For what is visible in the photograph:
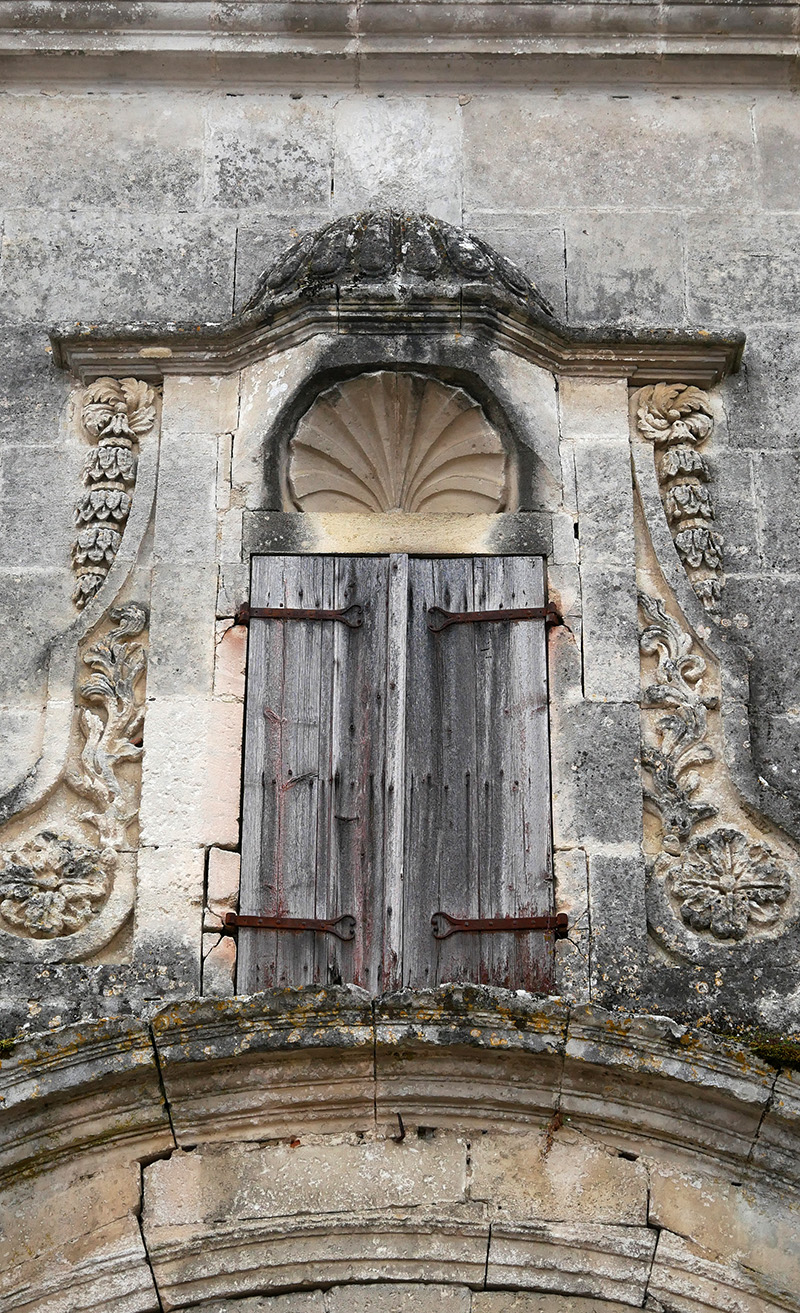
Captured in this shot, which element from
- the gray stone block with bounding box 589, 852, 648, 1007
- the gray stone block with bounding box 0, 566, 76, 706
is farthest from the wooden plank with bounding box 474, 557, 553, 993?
the gray stone block with bounding box 0, 566, 76, 706

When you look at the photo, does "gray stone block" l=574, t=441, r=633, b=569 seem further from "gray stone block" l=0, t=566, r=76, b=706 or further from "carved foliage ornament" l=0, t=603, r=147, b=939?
"gray stone block" l=0, t=566, r=76, b=706

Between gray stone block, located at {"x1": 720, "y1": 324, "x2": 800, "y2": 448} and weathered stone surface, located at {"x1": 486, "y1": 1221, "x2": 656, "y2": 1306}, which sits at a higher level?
gray stone block, located at {"x1": 720, "y1": 324, "x2": 800, "y2": 448}

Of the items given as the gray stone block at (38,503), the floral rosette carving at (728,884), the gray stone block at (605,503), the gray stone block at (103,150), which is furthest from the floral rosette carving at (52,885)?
the gray stone block at (103,150)

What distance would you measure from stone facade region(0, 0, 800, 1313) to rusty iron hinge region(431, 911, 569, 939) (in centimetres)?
5

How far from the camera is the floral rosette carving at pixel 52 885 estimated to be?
7328mm

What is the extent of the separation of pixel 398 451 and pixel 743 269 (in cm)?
160

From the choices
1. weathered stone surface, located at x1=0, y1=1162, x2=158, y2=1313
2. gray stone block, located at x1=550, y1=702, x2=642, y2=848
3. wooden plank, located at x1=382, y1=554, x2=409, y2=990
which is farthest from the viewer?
gray stone block, located at x1=550, y1=702, x2=642, y2=848

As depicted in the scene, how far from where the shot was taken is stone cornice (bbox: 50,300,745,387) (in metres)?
8.15

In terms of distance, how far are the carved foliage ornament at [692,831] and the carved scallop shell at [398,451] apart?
0.87 meters

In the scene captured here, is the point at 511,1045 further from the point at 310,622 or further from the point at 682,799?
the point at 310,622

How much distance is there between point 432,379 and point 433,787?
1553mm

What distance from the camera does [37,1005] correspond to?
282 inches

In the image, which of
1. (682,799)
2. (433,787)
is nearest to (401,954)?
(433,787)

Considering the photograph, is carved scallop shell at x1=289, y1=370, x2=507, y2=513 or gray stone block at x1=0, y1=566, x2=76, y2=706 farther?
carved scallop shell at x1=289, y1=370, x2=507, y2=513
